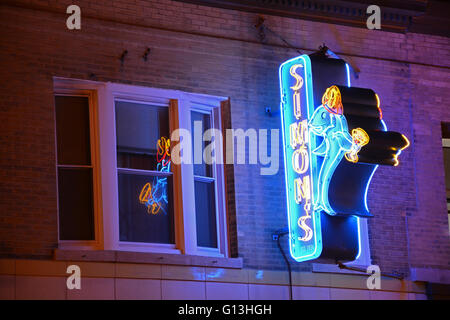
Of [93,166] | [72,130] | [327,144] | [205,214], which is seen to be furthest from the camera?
[205,214]

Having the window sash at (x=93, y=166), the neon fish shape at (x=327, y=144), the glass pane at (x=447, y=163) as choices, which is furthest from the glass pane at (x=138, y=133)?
the glass pane at (x=447, y=163)

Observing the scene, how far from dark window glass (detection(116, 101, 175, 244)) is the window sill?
16.8 inches

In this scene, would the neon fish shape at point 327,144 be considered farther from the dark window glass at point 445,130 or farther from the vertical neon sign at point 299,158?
the dark window glass at point 445,130

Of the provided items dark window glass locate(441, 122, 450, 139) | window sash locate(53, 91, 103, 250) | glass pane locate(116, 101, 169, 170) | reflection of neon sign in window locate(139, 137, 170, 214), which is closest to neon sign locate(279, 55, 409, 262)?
reflection of neon sign in window locate(139, 137, 170, 214)

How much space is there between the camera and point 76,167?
13344 millimetres

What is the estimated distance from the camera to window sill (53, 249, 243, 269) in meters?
12.6

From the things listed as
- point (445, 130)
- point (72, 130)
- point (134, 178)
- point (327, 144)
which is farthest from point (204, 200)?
point (445, 130)

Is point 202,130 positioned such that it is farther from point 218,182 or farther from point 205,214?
point 205,214

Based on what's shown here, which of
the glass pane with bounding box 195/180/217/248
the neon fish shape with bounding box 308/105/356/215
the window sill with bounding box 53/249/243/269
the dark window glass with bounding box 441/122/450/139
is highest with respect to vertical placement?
the dark window glass with bounding box 441/122/450/139

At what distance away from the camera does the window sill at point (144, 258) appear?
12648 mm

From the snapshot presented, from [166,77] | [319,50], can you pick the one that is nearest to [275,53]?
[319,50]

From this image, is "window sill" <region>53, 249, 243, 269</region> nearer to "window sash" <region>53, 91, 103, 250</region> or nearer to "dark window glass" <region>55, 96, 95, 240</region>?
"window sash" <region>53, 91, 103, 250</region>

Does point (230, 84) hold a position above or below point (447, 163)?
above

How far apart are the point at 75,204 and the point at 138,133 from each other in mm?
1427
